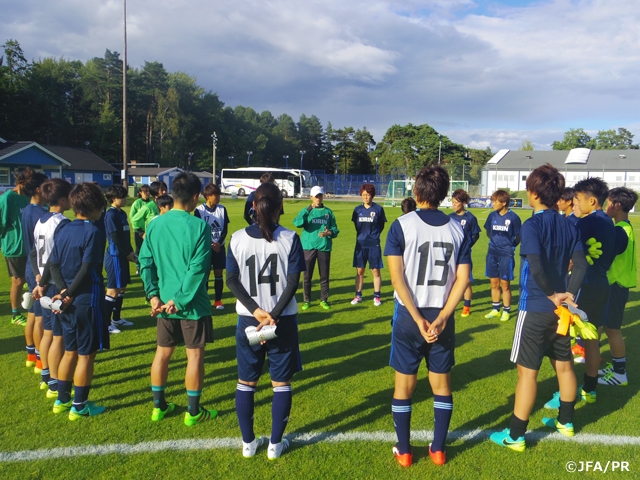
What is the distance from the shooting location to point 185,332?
3678 mm

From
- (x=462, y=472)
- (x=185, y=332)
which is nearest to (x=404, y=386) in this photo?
(x=462, y=472)

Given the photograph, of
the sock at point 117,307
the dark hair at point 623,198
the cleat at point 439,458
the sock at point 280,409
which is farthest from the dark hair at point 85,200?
the dark hair at point 623,198

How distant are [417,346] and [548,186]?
1.62 m

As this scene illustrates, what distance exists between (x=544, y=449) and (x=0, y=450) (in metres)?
4.28

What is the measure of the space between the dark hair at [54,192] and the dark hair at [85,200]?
54 centimetres

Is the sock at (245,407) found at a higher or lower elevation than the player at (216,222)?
lower

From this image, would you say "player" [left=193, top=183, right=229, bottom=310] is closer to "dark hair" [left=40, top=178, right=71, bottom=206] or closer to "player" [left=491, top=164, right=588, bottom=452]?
"dark hair" [left=40, top=178, right=71, bottom=206]

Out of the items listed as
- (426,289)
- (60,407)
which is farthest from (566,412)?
(60,407)

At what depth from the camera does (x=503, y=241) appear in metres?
7.08

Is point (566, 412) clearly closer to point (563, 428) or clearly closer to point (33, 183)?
point (563, 428)

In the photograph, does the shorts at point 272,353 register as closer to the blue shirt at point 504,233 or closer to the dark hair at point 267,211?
the dark hair at point 267,211

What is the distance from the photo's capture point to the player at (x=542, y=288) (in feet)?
10.8

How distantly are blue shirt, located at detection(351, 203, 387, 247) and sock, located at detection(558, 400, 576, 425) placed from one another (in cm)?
443


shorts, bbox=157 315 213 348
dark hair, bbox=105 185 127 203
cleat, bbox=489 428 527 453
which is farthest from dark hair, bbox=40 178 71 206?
cleat, bbox=489 428 527 453
